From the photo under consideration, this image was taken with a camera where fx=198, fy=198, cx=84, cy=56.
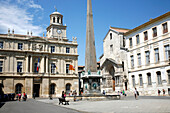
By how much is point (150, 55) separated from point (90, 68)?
15361 mm

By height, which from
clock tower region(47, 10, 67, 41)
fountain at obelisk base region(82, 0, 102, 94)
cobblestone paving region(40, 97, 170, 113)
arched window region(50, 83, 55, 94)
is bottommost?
arched window region(50, 83, 55, 94)

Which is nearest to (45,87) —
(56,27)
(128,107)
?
(56,27)

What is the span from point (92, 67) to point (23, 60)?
2541 cm

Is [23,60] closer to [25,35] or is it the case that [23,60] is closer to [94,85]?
[25,35]

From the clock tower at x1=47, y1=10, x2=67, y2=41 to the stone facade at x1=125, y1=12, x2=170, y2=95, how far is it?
69.5 feet

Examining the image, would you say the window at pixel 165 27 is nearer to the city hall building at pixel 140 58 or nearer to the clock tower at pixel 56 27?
the city hall building at pixel 140 58

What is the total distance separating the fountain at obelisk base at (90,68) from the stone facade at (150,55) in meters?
13.3

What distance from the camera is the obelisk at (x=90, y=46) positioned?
22.6 metres

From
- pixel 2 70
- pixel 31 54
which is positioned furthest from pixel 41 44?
pixel 2 70

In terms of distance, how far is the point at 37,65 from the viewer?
4344cm

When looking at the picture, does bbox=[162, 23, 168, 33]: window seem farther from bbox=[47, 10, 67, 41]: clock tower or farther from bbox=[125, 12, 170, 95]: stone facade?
bbox=[47, 10, 67, 41]: clock tower

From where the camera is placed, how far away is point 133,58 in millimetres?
38156

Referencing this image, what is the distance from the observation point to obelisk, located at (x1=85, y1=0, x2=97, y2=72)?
22594 mm

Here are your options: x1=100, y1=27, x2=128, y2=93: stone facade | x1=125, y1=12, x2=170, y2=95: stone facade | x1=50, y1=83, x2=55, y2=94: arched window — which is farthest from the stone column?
x1=125, y1=12, x2=170, y2=95: stone facade
